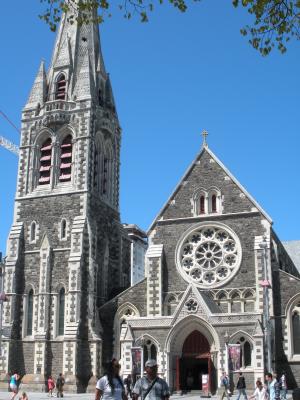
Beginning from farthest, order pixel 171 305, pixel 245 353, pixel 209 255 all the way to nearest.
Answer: pixel 209 255
pixel 171 305
pixel 245 353

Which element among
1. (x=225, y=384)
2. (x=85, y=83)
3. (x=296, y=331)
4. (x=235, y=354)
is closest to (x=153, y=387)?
(x=225, y=384)

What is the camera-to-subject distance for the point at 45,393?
35688 mm

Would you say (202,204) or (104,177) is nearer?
(202,204)

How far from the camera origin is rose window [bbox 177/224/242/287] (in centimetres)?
3641

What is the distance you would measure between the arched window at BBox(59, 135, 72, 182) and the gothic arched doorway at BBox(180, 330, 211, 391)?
46.3 feet

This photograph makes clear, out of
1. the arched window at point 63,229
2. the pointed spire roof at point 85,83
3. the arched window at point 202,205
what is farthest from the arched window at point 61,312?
the pointed spire roof at point 85,83

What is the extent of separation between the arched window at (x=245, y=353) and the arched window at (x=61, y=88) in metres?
21.4

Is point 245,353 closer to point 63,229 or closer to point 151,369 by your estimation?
point 63,229

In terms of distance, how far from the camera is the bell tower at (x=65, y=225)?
123 ft

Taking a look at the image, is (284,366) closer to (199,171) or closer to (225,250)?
(225,250)

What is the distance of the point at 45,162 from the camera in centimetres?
4303

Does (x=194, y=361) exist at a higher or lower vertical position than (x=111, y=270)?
lower

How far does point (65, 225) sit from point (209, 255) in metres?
9.68

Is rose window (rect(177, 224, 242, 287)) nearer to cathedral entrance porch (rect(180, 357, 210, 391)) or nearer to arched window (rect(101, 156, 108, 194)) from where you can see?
cathedral entrance porch (rect(180, 357, 210, 391))
